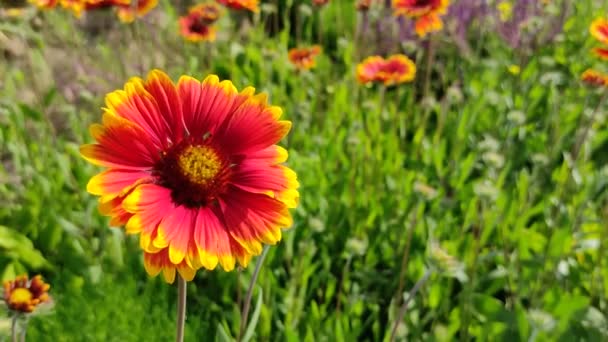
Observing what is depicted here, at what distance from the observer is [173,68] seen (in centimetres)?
289

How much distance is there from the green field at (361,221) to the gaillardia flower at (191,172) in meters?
0.26

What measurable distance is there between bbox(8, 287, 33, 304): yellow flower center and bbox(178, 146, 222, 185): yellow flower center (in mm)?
353

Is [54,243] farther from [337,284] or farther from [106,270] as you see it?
[337,284]

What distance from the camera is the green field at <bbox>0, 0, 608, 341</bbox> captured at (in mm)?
1530

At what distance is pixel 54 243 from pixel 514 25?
229 centimetres

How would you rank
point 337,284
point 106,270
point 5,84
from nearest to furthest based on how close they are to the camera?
1. point 106,270
2. point 337,284
3. point 5,84

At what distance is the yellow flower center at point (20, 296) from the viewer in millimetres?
971

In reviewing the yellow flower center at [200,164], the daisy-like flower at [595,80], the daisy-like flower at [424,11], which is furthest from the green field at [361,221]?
the yellow flower center at [200,164]

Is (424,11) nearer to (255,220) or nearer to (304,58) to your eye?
(304,58)

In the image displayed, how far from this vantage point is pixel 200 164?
90cm

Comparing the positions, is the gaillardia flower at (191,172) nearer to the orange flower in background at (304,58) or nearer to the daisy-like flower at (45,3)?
the daisy-like flower at (45,3)

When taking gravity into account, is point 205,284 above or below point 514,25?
below

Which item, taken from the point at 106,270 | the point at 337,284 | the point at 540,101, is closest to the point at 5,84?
the point at 106,270

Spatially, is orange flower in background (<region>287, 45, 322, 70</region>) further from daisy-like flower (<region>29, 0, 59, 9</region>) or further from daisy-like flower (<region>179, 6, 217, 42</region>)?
daisy-like flower (<region>29, 0, 59, 9</region>)
